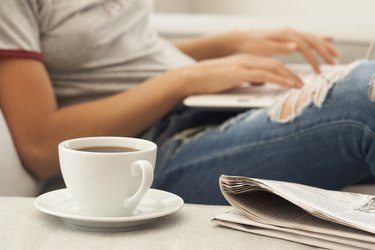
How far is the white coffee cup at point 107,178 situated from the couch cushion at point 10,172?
0.31m

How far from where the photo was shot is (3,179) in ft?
3.18

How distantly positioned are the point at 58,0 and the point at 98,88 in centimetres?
17

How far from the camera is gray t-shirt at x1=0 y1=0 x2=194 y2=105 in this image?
109 cm

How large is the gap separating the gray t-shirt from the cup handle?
1.59 feet

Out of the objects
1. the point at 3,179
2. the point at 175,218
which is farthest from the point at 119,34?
the point at 175,218

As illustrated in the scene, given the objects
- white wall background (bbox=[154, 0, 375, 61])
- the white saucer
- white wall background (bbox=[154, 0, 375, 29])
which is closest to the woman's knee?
the white saucer

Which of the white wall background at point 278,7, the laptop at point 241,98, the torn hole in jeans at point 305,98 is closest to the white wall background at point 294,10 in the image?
the white wall background at point 278,7

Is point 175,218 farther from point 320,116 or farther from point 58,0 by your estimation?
point 58,0

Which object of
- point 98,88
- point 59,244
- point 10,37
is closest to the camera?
point 59,244

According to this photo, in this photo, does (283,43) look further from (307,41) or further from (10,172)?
(10,172)

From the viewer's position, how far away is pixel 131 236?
0.63 meters

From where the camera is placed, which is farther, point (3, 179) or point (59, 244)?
point (3, 179)

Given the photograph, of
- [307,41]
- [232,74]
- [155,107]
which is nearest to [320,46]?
[307,41]

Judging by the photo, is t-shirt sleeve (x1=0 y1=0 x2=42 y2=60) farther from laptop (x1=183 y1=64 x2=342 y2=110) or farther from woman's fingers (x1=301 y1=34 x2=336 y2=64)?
woman's fingers (x1=301 y1=34 x2=336 y2=64)
